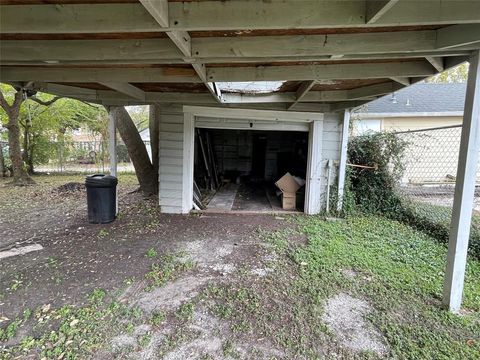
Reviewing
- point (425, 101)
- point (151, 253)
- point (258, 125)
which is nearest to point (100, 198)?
point (151, 253)

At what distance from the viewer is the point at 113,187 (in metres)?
4.79

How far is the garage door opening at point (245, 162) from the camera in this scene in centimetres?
830

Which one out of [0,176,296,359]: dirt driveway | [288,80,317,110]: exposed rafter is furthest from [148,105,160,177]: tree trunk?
[288,80,317,110]: exposed rafter

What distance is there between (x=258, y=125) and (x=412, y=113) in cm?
623

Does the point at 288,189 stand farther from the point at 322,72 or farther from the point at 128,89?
the point at 128,89

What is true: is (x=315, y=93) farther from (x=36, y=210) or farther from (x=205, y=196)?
(x=36, y=210)

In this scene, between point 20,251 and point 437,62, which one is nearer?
point 437,62

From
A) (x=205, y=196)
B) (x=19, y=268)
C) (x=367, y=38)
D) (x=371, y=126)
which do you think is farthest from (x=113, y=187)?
(x=371, y=126)

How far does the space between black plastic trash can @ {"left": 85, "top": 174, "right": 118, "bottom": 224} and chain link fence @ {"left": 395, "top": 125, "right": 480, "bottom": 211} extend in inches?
231

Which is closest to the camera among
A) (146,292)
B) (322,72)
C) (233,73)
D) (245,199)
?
(146,292)

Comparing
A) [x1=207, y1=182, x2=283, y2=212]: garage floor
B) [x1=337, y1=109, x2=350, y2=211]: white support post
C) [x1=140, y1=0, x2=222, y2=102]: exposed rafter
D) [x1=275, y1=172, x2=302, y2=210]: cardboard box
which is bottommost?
[x1=207, y1=182, x2=283, y2=212]: garage floor

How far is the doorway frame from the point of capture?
5.26 metres

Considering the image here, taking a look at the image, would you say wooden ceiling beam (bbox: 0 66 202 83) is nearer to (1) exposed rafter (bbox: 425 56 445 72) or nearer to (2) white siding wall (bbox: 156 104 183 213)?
(2) white siding wall (bbox: 156 104 183 213)

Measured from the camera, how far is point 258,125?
5648mm
